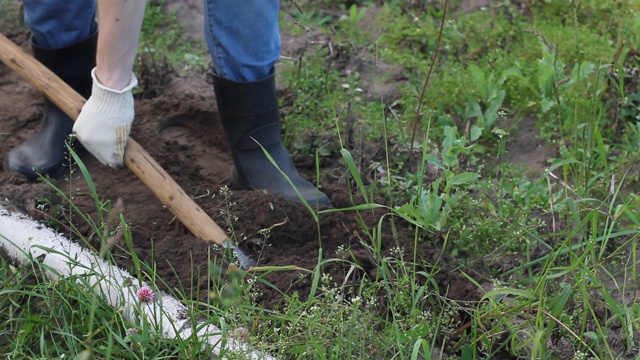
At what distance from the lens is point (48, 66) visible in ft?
10.8

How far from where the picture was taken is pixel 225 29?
289 centimetres

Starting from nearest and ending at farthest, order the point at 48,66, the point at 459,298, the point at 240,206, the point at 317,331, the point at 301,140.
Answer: the point at 317,331
the point at 459,298
the point at 240,206
the point at 48,66
the point at 301,140

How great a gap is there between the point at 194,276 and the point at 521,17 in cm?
230

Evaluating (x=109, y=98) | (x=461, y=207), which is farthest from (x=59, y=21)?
(x=461, y=207)

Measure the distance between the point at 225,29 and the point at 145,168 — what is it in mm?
521

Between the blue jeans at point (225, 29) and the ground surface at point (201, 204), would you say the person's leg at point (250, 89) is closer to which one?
the blue jeans at point (225, 29)

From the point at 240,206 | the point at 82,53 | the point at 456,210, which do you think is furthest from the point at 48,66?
the point at 456,210

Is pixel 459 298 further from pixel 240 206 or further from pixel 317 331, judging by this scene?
pixel 240 206

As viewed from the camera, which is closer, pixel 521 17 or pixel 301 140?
pixel 301 140

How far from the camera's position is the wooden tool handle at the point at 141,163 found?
286cm

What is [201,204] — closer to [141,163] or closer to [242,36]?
[141,163]

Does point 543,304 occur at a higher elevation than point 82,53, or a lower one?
lower

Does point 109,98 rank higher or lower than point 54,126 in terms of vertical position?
higher

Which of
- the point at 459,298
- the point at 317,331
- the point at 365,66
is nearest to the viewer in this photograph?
the point at 317,331
